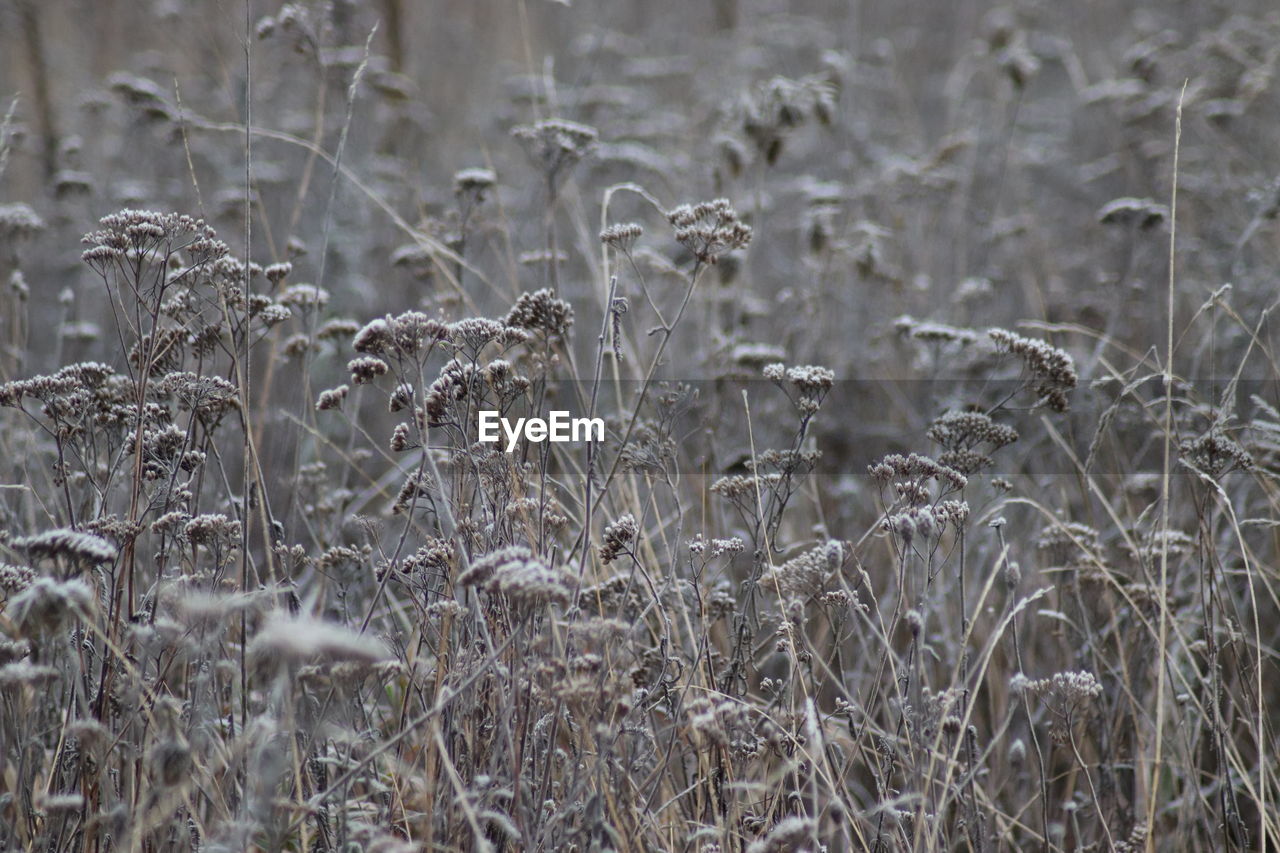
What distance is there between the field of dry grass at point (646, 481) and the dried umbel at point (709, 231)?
0.03 metres

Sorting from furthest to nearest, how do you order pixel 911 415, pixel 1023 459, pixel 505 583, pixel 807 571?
pixel 911 415
pixel 1023 459
pixel 807 571
pixel 505 583

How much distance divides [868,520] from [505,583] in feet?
9.45

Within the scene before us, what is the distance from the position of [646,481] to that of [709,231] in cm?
83

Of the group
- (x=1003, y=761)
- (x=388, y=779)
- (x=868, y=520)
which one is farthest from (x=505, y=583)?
(x=868, y=520)

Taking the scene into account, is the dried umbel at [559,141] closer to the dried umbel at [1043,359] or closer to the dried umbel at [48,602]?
the dried umbel at [1043,359]

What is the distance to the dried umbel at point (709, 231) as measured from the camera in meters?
2.74

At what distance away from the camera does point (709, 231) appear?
109 inches

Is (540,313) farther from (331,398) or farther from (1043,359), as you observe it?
(1043,359)

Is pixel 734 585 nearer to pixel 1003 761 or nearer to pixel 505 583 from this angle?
pixel 1003 761

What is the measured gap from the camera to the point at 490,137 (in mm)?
9883

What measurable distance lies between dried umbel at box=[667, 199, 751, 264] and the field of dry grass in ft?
0.08

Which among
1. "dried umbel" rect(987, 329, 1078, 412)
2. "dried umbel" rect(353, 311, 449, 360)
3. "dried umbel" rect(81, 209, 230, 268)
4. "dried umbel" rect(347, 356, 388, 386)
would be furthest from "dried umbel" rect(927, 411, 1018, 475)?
"dried umbel" rect(81, 209, 230, 268)
